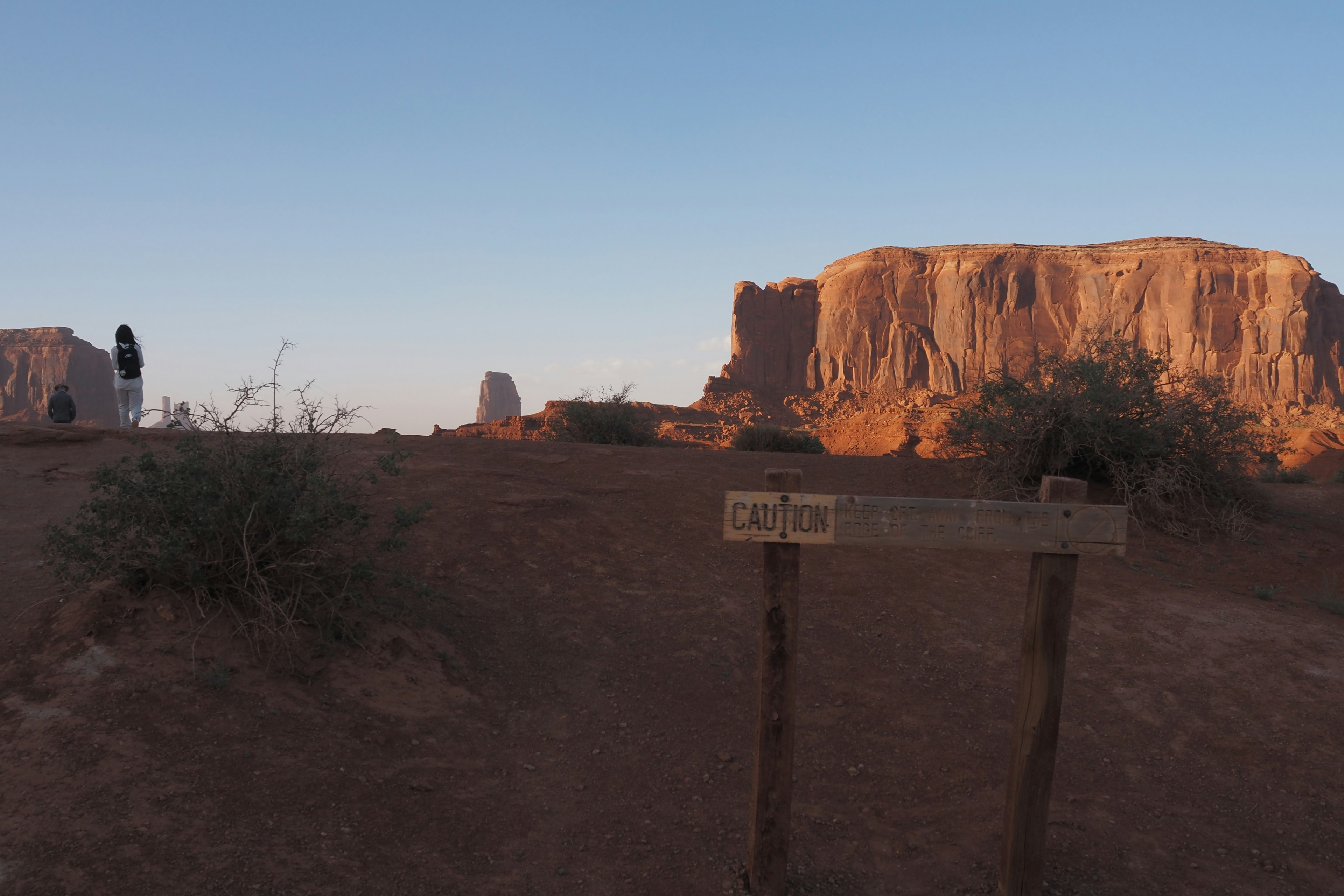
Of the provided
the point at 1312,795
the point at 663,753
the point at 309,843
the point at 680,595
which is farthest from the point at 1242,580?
the point at 309,843

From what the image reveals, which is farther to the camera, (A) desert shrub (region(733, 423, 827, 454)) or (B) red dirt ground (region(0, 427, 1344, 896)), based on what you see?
(A) desert shrub (region(733, 423, 827, 454))

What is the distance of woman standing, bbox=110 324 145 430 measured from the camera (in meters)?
12.2

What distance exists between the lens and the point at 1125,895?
4.16 metres

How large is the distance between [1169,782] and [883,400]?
58531 millimetres

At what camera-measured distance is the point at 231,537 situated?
5504 mm

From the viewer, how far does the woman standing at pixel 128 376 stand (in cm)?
1216

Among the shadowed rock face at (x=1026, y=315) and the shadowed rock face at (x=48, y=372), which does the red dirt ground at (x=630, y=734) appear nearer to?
the shadowed rock face at (x=1026, y=315)

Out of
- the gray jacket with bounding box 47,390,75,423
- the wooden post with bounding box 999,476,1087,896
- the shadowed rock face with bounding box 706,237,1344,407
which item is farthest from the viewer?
the shadowed rock face with bounding box 706,237,1344,407

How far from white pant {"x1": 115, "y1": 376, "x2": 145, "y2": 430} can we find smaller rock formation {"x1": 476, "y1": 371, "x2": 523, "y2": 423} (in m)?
92.3

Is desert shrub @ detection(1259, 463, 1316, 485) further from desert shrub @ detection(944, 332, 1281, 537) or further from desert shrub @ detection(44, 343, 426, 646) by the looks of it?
desert shrub @ detection(44, 343, 426, 646)

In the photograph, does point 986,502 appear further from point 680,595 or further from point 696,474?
point 696,474

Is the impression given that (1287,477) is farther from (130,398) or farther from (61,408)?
(61,408)

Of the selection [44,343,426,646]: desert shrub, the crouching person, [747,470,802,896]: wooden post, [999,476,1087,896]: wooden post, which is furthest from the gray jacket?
[999,476,1087,896]: wooden post

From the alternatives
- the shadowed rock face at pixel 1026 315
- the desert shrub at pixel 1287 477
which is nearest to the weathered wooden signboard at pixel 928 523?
the desert shrub at pixel 1287 477
